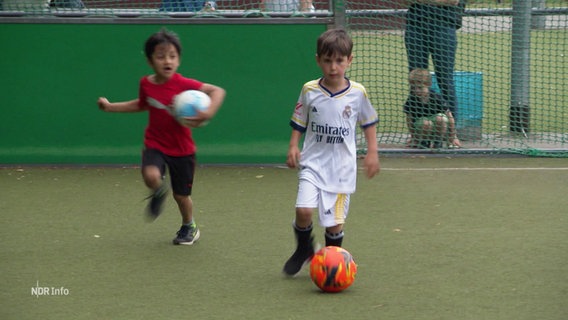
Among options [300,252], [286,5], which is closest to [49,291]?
[300,252]

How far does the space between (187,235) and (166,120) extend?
2.55 feet

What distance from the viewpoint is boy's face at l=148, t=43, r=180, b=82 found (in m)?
6.13

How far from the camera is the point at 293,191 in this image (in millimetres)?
8008

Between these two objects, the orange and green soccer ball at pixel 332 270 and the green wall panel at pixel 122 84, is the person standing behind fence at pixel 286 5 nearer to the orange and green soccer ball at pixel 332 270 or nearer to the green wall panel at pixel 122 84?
the green wall panel at pixel 122 84

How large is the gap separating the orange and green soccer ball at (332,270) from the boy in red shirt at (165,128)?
1.36 meters

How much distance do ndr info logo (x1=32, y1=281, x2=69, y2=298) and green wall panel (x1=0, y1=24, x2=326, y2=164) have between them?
12.4 ft

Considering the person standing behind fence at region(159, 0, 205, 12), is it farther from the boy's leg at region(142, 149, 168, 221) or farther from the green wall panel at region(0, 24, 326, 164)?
the boy's leg at region(142, 149, 168, 221)

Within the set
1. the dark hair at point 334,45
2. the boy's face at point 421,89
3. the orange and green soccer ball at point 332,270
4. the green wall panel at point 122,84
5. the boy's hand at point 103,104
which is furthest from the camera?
the boy's face at point 421,89

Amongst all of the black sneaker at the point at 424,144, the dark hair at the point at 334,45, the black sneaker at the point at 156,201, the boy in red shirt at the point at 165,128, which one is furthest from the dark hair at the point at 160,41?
the black sneaker at the point at 424,144

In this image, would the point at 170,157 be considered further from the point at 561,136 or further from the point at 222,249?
the point at 561,136

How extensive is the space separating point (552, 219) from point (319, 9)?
10.5ft

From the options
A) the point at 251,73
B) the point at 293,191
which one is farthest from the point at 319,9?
the point at 293,191

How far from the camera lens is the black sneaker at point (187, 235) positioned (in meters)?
6.44

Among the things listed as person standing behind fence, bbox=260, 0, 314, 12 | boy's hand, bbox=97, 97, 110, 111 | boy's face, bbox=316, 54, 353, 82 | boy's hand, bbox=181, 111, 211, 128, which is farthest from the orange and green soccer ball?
person standing behind fence, bbox=260, 0, 314, 12
